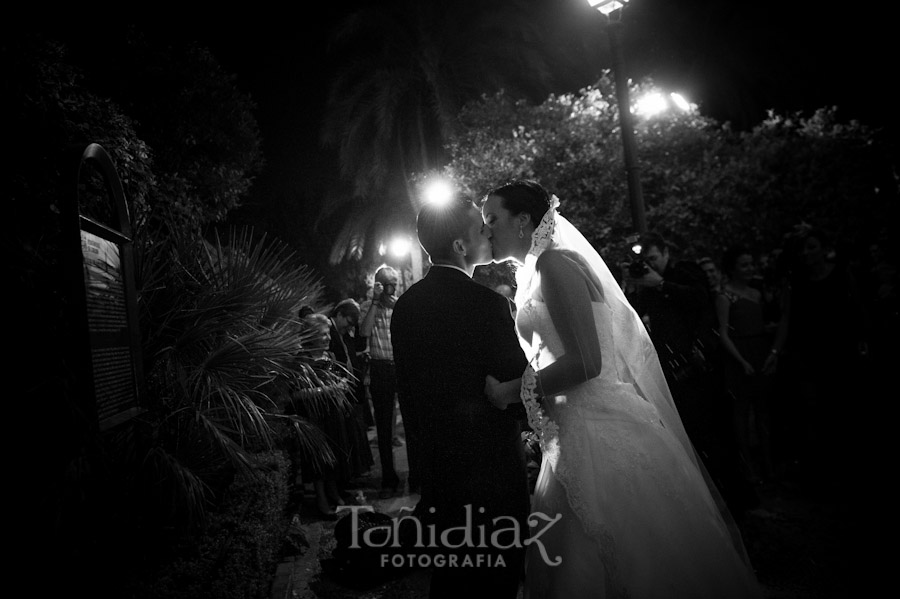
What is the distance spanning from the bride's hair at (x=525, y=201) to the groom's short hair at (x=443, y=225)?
0.23 meters

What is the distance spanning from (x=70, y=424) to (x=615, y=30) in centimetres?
655

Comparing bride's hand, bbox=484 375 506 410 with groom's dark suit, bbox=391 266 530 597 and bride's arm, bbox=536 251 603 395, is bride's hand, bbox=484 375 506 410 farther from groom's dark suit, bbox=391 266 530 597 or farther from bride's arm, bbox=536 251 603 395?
bride's arm, bbox=536 251 603 395

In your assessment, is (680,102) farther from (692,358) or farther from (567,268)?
(567,268)

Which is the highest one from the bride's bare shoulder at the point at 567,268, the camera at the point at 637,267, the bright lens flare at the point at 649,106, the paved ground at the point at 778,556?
the bright lens flare at the point at 649,106

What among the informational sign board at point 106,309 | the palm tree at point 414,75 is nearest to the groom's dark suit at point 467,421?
the informational sign board at point 106,309

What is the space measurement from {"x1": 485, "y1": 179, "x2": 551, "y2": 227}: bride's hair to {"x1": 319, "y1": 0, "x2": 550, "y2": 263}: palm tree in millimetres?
11520

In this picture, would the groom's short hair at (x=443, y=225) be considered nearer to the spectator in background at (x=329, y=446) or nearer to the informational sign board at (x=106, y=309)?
the informational sign board at (x=106, y=309)

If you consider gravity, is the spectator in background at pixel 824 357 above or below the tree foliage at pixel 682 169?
below

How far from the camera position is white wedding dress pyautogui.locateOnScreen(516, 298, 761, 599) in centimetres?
234

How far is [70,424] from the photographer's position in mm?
2449

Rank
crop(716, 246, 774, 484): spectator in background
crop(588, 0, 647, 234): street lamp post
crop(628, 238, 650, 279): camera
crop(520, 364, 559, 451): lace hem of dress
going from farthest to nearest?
crop(588, 0, 647, 234): street lamp post
crop(716, 246, 774, 484): spectator in background
crop(628, 238, 650, 279): camera
crop(520, 364, 559, 451): lace hem of dress

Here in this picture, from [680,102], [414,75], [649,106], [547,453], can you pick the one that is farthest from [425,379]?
[414,75]

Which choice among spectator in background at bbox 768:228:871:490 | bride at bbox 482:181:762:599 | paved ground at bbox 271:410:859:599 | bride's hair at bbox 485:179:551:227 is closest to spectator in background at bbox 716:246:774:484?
spectator in background at bbox 768:228:871:490

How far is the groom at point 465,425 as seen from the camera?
2.41m
